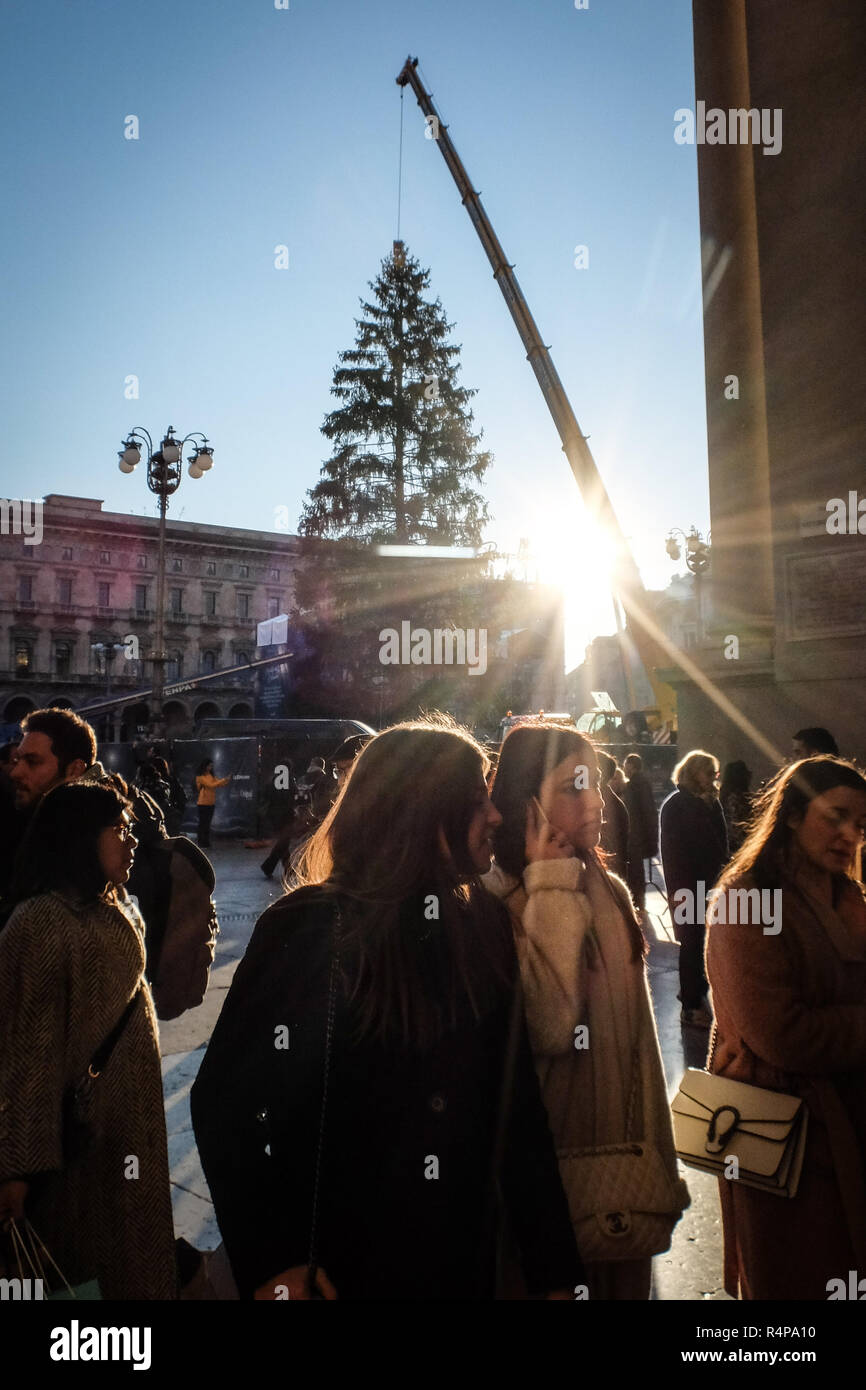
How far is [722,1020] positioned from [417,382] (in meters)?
35.8

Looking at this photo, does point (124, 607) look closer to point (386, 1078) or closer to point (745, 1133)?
point (745, 1133)

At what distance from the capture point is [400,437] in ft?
118

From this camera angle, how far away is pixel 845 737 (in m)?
8.73

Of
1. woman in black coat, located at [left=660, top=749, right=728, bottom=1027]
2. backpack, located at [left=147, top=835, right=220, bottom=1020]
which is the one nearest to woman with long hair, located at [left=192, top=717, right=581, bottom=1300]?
backpack, located at [left=147, top=835, right=220, bottom=1020]

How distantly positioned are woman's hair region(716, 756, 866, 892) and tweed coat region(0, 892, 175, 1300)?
166 cm

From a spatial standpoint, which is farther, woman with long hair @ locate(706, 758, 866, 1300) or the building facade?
the building facade

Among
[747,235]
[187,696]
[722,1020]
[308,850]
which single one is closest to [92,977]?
[308,850]

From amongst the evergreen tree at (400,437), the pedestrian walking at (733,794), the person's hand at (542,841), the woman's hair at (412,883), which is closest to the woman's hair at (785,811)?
the person's hand at (542,841)

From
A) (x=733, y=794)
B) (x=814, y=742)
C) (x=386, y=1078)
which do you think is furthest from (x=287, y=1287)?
(x=733, y=794)

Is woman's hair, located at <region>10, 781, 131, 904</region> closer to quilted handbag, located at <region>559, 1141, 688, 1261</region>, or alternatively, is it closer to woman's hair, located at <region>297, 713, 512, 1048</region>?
woman's hair, located at <region>297, 713, 512, 1048</region>

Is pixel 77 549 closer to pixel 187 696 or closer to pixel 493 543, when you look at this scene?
pixel 187 696

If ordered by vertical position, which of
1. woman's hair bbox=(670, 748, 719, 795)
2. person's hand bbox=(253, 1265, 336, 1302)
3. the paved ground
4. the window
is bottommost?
the paved ground

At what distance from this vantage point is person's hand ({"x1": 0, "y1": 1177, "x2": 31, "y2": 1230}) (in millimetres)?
2211

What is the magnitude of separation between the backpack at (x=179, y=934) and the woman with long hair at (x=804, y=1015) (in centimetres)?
173
